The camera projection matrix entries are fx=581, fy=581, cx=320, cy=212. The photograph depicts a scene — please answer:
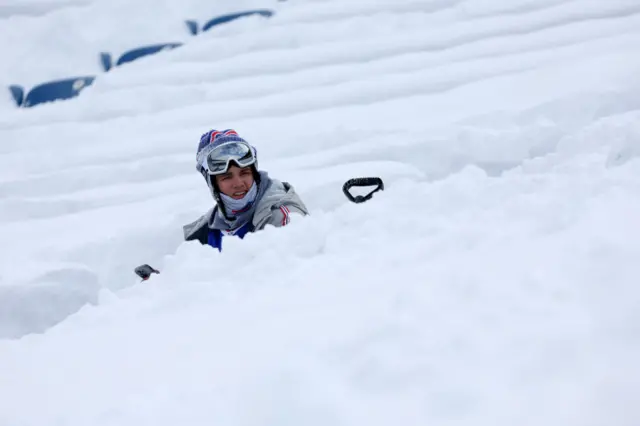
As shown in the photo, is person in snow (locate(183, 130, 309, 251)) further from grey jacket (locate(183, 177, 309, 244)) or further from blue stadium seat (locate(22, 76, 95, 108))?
blue stadium seat (locate(22, 76, 95, 108))

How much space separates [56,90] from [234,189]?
11.1 feet

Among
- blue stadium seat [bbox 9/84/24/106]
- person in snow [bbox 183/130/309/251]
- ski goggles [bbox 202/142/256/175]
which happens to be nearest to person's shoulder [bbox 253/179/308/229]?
person in snow [bbox 183/130/309/251]

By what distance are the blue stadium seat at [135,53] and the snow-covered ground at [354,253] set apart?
0.81m

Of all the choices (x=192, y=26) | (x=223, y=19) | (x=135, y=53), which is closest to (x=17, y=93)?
(x=135, y=53)

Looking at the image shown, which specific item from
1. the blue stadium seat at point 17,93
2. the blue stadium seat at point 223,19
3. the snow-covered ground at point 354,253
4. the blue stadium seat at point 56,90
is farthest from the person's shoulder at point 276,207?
the blue stadium seat at point 223,19

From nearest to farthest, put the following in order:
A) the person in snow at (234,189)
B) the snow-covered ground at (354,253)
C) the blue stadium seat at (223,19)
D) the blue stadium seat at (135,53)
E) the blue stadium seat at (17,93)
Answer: the snow-covered ground at (354,253) → the person in snow at (234,189) → the blue stadium seat at (17,93) → the blue stadium seat at (135,53) → the blue stadium seat at (223,19)

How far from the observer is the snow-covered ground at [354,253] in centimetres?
98

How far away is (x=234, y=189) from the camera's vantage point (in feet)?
7.53

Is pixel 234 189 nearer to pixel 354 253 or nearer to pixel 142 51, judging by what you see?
pixel 354 253

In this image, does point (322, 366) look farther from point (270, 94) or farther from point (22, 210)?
point (270, 94)

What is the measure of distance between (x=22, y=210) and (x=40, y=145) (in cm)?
95

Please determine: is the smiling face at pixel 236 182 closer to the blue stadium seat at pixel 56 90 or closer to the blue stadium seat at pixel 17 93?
the blue stadium seat at pixel 56 90

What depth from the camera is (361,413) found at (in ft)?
3.06

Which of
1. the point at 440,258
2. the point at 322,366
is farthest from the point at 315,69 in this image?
the point at 322,366
